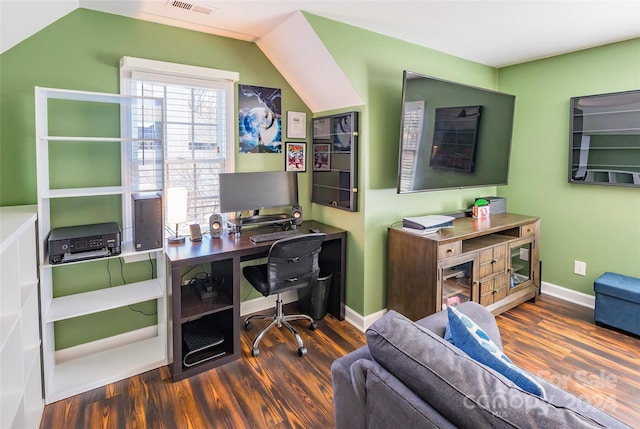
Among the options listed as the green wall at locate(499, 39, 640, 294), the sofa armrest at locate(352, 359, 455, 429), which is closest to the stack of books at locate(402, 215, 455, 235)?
the green wall at locate(499, 39, 640, 294)

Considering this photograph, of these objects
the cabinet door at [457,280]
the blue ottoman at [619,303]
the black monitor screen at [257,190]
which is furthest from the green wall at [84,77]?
the blue ottoman at [619,303]

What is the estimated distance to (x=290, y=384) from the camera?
7.26ft

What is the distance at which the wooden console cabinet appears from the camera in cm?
255

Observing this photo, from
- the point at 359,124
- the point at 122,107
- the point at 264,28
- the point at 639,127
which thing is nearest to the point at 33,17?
the point at 122,107

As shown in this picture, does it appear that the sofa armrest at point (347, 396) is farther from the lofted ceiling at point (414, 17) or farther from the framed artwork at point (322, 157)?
the lofted ceiling at point (414, 17)

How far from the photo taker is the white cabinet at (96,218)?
2.10 meters

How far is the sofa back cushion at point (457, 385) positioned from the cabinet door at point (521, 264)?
2206 mm

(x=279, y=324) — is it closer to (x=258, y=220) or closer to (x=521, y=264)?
(x=258, y=220)

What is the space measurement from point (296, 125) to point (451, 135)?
136 centimetres

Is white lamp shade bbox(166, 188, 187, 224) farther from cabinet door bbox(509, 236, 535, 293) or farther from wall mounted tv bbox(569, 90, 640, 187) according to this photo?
wall mounted tv bbox(569, 90, 640, 187)

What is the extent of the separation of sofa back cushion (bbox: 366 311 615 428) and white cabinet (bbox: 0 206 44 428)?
4.82ft

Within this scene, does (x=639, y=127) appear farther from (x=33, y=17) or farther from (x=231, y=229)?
(x=33, y=17)

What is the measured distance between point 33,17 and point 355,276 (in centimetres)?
271

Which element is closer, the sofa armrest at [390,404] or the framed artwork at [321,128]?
the sofa armrest at [390,404]
